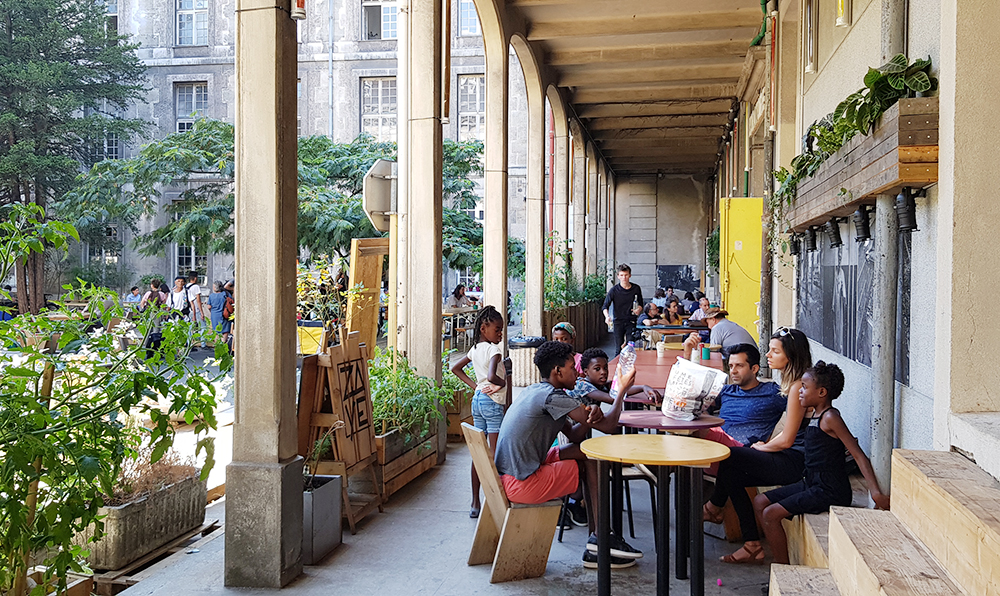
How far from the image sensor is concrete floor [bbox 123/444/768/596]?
4141 millimetres

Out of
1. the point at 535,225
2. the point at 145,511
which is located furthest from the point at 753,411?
the point at 535,225

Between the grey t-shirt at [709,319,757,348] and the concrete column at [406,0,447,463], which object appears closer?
the concrete column at [406,0,447,463]

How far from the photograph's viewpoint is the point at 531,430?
14.1ft

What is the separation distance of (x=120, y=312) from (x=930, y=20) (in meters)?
3.81

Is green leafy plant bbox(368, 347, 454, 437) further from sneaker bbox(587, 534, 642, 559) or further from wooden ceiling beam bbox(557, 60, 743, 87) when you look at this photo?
wooden ceiling beam bbox(557, 60, 743, 87)

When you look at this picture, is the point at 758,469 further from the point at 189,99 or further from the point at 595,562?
the point at 189,99

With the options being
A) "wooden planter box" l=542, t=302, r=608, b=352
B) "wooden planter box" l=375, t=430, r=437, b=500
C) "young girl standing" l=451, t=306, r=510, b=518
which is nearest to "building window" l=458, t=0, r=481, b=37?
"wooden planter box" l=542, t=302, r=608, b=352

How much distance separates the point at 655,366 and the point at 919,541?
461cm

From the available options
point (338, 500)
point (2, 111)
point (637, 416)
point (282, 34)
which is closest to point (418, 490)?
point (338, 500)

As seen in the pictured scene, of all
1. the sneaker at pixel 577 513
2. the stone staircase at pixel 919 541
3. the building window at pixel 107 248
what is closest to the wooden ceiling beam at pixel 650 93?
the sneaker at pixel 577 513

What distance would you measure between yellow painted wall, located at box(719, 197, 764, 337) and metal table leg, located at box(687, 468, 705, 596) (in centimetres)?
636

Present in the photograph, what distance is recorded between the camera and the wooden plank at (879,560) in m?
2.35

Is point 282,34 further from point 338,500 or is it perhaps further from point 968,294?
point 968,294

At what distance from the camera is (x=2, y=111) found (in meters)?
24.4
